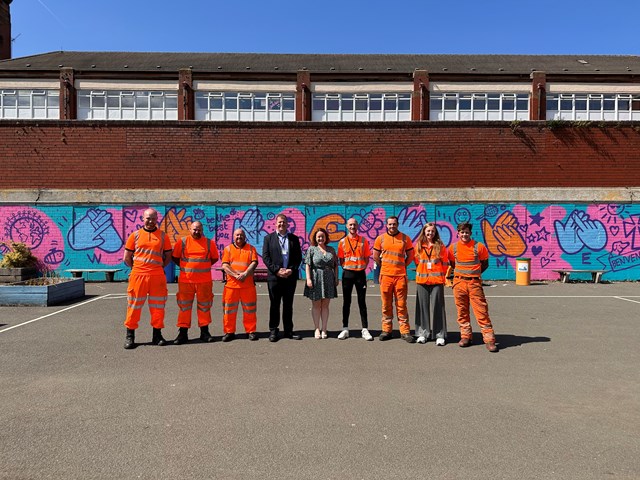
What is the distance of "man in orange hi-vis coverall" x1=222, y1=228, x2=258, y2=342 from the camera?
6.82 metres

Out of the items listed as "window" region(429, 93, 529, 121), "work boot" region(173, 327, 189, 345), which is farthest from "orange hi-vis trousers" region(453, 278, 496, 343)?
"window" region(429, 93, 529, 121)

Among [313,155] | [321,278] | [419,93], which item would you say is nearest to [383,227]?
[313,155]

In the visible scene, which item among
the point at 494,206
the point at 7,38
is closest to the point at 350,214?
the point at 494,206

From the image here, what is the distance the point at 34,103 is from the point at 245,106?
Answer: 425 inches

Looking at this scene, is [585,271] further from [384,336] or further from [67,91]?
[67,91]

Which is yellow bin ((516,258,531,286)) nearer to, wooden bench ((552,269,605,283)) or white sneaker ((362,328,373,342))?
wooden bench ((552,269,605,283))

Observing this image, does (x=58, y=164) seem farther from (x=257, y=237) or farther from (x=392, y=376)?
(x=392, y=376)

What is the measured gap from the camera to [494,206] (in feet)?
53.5

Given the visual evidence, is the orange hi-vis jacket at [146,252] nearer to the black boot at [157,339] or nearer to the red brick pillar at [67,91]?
the black boot at [157,339]

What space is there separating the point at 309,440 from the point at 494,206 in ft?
47.5

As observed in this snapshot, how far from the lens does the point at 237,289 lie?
6.88 meters

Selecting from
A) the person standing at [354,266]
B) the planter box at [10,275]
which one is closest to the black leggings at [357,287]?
the person standing at [354,266]

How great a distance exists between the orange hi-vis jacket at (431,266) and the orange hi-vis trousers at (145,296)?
375cm

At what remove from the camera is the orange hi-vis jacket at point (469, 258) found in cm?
656
